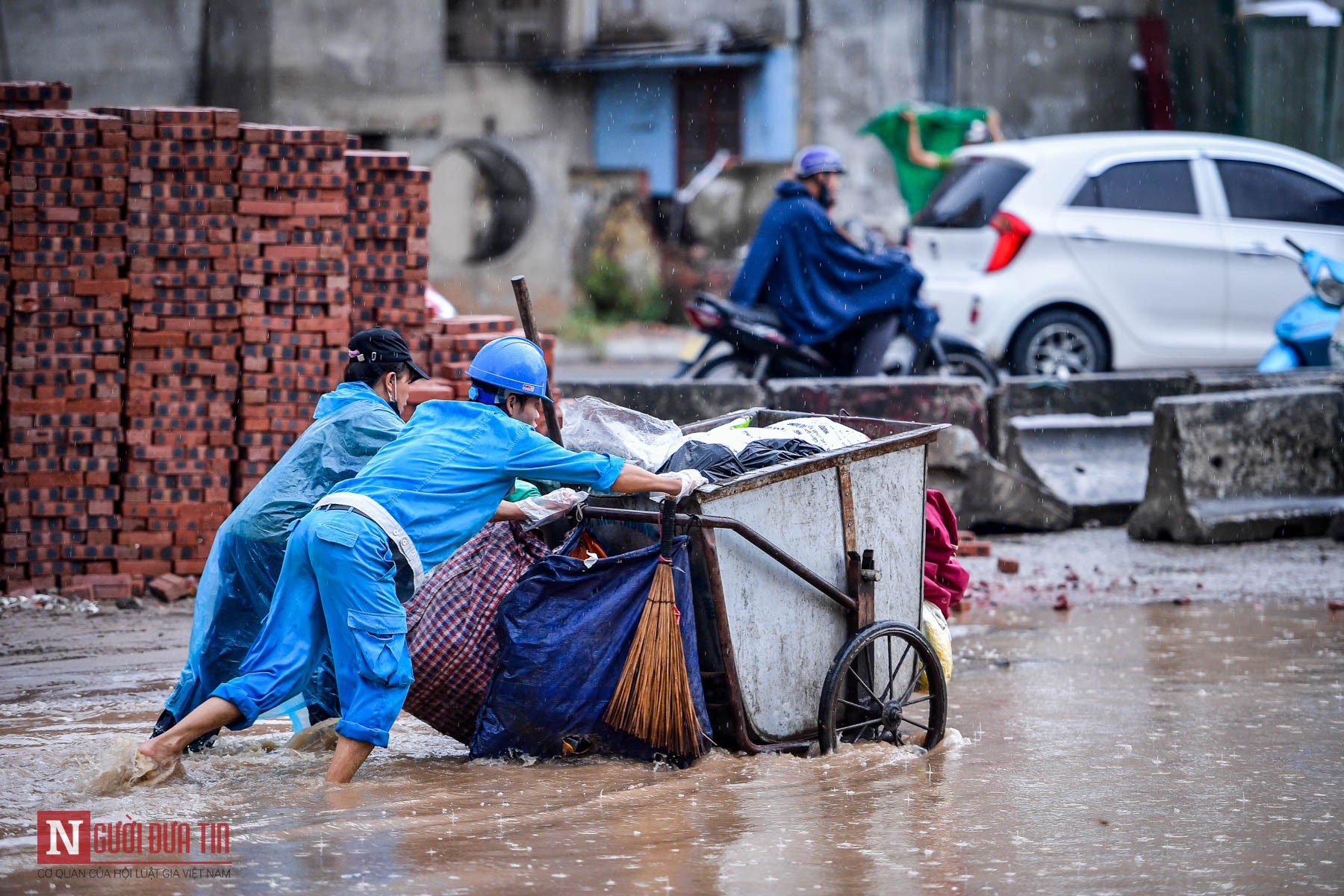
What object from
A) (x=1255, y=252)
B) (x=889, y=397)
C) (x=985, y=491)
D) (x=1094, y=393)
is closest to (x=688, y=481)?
(x=889, y=397)

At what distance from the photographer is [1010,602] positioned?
A: 792cm

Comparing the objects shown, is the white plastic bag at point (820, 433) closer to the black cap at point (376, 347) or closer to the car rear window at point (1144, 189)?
the black cap at point (376, 347)

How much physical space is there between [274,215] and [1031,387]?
5197 mm

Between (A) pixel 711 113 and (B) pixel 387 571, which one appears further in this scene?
(A) pixel 711 113

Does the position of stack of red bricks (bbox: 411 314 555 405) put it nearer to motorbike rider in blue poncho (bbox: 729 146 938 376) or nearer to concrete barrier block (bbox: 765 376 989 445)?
concrete barrier block (bbox: 765 376 989 445)

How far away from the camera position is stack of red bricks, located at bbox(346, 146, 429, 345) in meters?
7.68

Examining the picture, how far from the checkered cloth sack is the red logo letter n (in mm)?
1125

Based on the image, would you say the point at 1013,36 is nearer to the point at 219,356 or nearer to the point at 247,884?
the point at 219,356

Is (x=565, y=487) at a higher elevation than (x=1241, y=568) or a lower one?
higher

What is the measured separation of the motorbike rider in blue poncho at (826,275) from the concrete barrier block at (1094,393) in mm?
923

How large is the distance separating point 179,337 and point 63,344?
0.54 m

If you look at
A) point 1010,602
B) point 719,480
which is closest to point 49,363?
point 719,480

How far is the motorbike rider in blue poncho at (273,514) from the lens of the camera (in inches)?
201

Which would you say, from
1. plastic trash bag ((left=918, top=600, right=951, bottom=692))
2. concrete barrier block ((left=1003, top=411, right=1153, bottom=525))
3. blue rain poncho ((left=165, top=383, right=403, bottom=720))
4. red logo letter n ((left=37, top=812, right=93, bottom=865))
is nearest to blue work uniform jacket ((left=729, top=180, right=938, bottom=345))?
concrete barrier block ((left=1003, top=411, right=1153, bottom=525))
